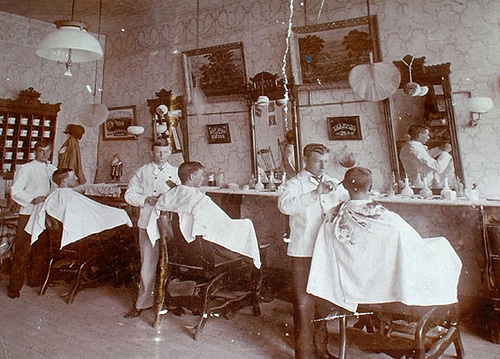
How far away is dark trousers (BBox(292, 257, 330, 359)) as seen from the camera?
4.41 ft

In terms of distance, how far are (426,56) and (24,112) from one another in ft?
5.85

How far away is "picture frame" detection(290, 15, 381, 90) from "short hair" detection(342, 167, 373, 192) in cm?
38

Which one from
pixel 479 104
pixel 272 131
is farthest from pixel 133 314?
pixel 479 104

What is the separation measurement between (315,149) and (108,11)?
1248mm

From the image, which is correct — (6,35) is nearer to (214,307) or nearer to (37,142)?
(37,142)

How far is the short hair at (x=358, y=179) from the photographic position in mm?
1295

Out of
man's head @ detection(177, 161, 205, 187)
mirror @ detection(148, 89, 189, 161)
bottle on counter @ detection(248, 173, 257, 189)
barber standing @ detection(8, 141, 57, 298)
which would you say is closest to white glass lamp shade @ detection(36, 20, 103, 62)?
mirror @ detection(148, 89, 189, 161)

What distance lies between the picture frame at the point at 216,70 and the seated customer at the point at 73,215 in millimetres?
769

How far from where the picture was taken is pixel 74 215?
1871 mm

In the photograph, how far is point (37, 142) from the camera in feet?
5.31

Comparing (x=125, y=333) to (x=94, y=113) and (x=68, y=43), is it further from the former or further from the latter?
(x=68, y=43)

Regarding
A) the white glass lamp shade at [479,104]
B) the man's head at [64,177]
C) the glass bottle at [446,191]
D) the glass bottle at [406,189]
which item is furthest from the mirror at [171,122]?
the white glass lamp shade at [479,104]

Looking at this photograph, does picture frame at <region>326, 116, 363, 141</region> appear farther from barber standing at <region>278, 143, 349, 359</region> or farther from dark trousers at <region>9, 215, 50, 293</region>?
dark trousers at <region>9, 215, 50, 293</region>

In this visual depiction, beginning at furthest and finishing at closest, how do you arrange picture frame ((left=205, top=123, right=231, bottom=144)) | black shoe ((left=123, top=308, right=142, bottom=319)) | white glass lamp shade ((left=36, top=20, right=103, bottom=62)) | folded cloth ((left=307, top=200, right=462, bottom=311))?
black shoe ((left=123, top=308, right=142, bottom=319)), picture frame ((left=205, top=123, right=231, bottom=144)), white glass lamp shade ((left=36, top=20, right=103, bottom=62)), folded cloth ((left=307, top=200, right=462, bottom=311))
